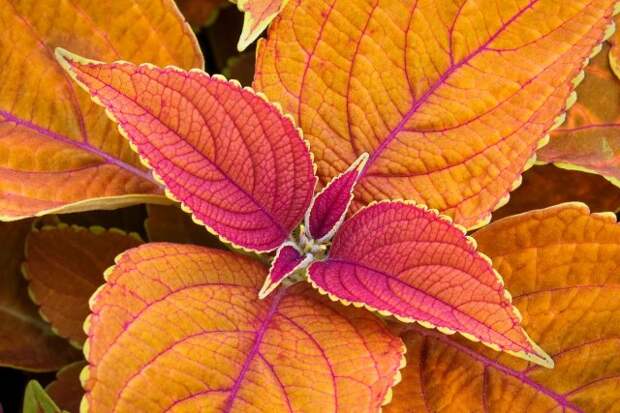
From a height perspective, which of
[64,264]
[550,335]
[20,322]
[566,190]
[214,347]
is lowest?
[20,322]

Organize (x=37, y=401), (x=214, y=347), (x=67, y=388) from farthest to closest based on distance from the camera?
(x=67, y=388)
(x=37, y=401)
(x=214, y=347)

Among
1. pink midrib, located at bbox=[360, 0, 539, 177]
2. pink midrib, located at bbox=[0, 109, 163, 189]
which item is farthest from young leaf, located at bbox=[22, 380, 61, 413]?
pink midrib, located at bbox=[360, 0, 539, 177]

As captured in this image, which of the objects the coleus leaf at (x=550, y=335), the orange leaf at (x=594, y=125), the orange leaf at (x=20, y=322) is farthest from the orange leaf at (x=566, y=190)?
the orange leaf at (x=20, y=322)

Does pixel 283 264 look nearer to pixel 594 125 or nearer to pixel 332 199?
pixel 332 199

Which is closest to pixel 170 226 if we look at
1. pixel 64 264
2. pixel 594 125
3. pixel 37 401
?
pixel 64 264

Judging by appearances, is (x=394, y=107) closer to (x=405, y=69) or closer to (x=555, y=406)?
(x=405, y=69)

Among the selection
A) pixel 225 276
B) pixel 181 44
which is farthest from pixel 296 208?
pixel 181 44
